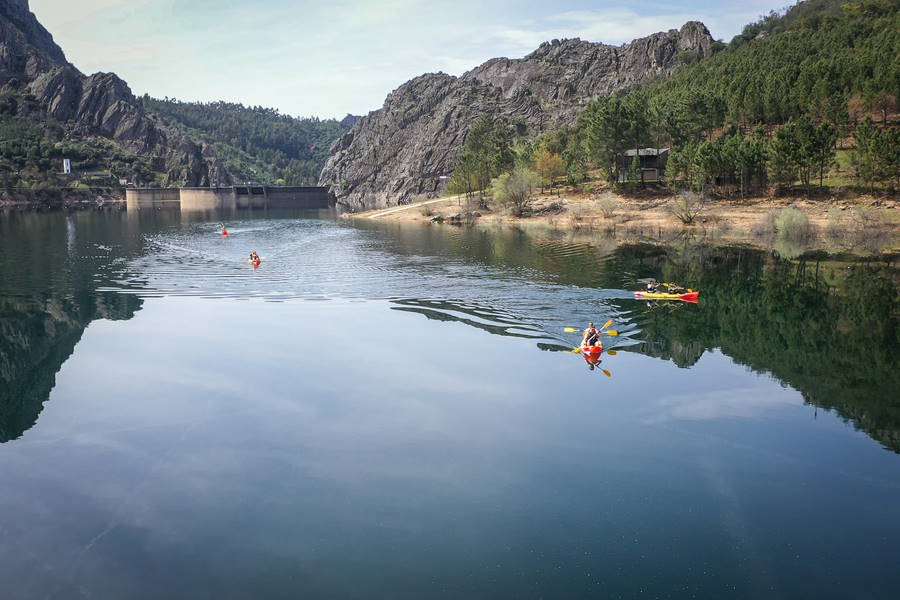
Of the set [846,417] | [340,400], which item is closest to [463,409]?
[340,400]

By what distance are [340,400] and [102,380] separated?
1500cm

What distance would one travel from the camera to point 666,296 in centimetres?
6019

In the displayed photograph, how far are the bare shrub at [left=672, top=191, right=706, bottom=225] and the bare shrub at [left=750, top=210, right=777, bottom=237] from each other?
451 inches

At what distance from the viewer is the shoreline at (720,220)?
94.6 m

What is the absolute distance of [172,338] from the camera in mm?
50438

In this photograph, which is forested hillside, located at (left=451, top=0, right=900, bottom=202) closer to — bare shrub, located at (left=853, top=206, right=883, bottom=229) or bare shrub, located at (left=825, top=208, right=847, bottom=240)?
bare shrub, located at (left=853, top=206, right=883, bottom=229)

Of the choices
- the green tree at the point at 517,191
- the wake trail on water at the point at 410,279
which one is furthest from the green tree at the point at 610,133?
the wake trail on water at the point at 410,279

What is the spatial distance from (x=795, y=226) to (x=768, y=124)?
169 feet

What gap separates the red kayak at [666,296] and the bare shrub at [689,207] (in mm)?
56541

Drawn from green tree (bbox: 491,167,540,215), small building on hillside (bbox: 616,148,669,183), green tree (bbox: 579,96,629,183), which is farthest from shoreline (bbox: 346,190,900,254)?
green tree (bbox: 579,96,629,183)

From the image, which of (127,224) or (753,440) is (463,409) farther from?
(127,224)

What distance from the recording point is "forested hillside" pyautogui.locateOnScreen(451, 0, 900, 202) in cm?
10862

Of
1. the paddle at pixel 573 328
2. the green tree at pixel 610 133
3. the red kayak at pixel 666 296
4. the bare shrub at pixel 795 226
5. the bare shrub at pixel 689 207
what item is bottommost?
the paddle at pixel 573 328

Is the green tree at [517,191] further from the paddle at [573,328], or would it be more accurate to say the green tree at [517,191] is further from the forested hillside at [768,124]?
the paddle at [573,328]
